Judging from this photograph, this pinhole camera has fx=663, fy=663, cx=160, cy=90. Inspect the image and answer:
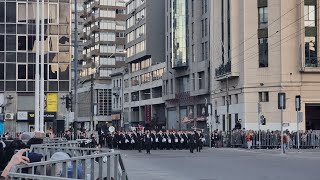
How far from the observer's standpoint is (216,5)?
75.5m

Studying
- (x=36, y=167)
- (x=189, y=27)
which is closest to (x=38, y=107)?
(x=36, y=167)

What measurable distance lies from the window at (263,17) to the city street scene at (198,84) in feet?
0.33

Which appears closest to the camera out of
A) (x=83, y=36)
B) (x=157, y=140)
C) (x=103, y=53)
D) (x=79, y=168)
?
(x=79, y=168)

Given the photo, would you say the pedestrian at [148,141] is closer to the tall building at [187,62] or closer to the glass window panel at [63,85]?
the glass window panel at [63,85]

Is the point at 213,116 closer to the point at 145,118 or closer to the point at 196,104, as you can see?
the point at 196,104

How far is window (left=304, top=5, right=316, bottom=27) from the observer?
6662 centimetres

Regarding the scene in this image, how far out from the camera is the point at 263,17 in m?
67.2

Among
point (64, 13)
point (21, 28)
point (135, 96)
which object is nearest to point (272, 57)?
point (64, 13)

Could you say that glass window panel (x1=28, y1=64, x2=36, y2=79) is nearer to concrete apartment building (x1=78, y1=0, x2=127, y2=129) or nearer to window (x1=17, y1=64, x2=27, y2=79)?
window (x1=17, y1=64, x2=27, y2=79)

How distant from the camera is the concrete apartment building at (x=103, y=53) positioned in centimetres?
12950

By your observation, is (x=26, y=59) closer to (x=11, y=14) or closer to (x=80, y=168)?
(x=11, y=14)

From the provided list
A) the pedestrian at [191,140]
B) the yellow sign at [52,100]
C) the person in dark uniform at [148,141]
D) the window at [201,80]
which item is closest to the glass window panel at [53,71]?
the yellow sign at [52,100]

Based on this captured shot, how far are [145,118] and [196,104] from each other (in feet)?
79.7

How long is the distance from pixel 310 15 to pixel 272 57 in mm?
5883
